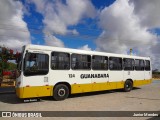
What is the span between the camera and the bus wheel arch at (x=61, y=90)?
10531 mm

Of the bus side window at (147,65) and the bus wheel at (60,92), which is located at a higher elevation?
the bus side window at (147,65)

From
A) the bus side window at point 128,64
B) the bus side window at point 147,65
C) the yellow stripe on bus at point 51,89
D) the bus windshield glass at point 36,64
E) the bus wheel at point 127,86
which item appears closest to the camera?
the yellow stripe on bus at point 51,89

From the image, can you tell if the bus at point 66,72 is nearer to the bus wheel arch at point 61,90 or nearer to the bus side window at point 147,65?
the bus wheel arch at point 61,90

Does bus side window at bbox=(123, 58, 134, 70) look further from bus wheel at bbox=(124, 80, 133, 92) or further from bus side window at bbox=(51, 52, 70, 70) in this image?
bus side window at bbox=(51, 52, 70, 70)

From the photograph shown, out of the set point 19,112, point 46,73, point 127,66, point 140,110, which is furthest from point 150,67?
point 19,112

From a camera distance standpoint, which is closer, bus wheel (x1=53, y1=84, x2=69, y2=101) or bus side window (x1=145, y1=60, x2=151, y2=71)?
bus wheel (x1=53, y1=84, x2=69, y2=101)

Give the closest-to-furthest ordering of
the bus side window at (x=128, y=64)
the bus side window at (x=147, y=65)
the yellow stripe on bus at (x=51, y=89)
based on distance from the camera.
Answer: the yellow stripe on bus at (x=51, y=89) < the bus side window at (x=128, y=64) < the bus side window at (x=147, y=65)

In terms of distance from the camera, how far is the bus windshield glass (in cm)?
961

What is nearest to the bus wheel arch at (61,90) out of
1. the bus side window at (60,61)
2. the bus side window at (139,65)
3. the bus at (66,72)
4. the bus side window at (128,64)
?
the bus at (66,72)

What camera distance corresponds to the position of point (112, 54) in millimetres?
13680

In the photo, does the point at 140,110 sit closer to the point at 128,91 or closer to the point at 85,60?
the point at 85,60

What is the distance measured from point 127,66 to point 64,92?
634 cm

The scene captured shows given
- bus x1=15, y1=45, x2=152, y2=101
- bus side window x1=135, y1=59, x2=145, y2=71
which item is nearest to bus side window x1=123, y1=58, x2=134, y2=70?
bus x1=15, y1=45, x2=152, y2=101

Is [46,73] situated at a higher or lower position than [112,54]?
lower
